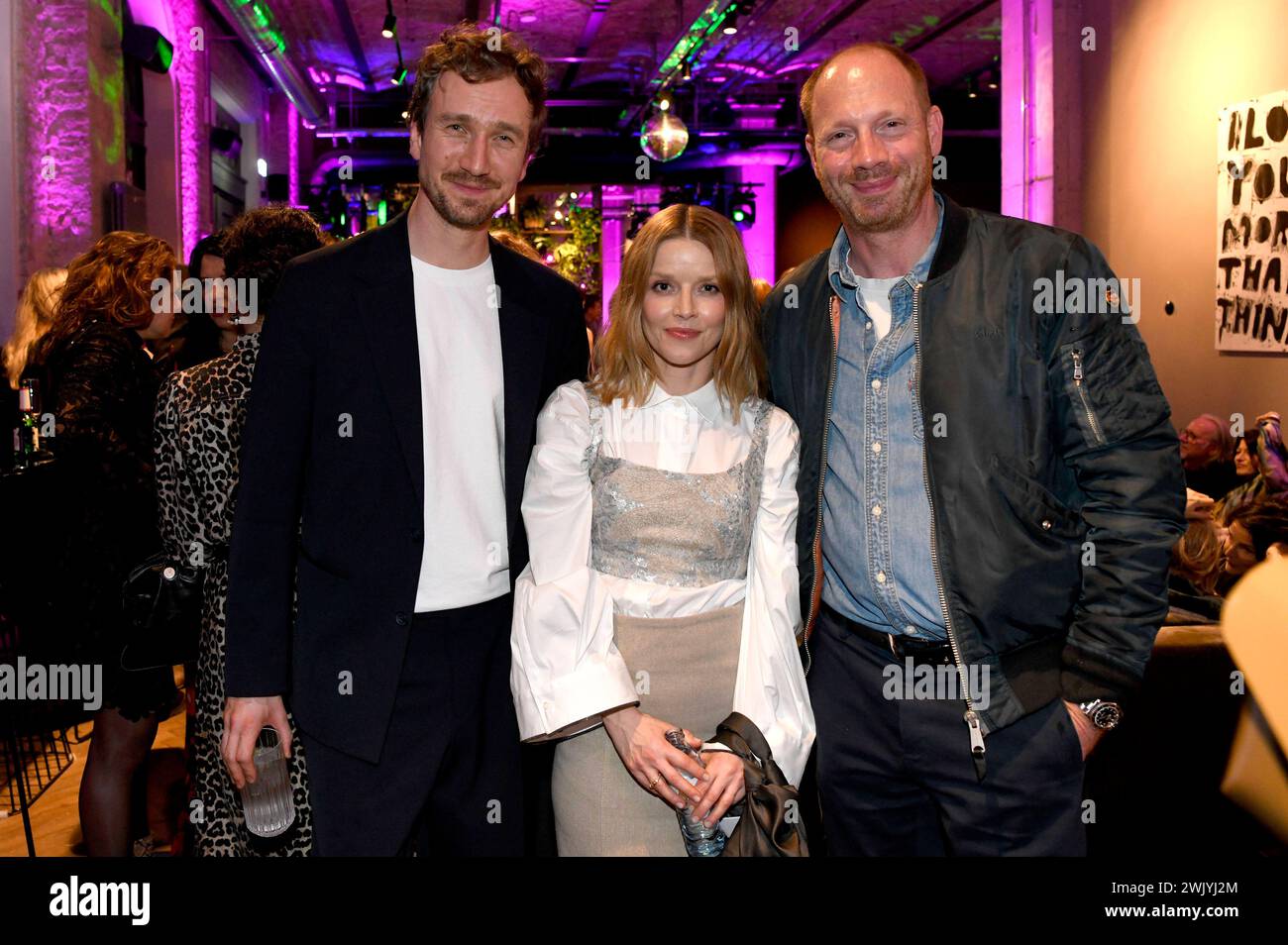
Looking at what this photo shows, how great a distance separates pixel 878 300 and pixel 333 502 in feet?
3.68

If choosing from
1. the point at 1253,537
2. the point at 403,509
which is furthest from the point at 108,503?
the point at 1253,537

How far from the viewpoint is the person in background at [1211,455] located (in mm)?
5266

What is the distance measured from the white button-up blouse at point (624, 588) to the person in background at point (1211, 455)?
155 inches

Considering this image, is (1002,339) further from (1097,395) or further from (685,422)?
(685,422)

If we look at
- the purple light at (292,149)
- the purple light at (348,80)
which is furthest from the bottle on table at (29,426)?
the purple light at (348,80)

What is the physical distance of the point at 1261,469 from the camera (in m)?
4.73

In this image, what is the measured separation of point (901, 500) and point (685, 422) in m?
0.45

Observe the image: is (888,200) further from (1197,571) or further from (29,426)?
(29,426)

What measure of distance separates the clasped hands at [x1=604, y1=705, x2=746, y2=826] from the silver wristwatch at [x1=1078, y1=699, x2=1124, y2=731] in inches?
24.8

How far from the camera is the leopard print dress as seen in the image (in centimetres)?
239

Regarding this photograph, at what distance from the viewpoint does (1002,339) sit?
1.99m

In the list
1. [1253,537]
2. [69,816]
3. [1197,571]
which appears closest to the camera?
[69,816]

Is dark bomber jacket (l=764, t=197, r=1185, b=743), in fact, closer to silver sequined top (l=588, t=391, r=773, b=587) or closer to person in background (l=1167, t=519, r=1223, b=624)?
silver sequined top (l=588, t=391, r=773, b=587)
